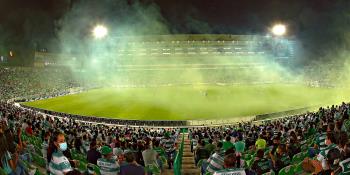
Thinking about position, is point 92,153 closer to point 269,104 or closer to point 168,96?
point 269,104

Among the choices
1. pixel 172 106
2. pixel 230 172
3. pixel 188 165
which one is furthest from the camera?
pixel 172 106

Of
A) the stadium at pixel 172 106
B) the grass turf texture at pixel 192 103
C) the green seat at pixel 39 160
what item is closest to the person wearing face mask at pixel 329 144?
the stadium at pixel 172 106

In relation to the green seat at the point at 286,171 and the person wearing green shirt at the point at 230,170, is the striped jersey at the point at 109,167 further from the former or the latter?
the green seat at the point at 286,171

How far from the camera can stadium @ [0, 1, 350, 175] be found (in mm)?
7344

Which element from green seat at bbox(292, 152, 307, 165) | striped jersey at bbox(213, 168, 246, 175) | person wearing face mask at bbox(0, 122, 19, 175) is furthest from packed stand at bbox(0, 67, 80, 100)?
striped jersey at bbox(213, 168, 246, 175)

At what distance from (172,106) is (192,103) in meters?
3.58

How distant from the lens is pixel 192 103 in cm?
4806

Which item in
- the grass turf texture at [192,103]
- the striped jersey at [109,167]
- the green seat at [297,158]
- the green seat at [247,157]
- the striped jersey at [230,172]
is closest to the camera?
the striped jersey at [230,172]

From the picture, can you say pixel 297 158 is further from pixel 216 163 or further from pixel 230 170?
pixel 230 170

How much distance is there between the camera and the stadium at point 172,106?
7.34 m

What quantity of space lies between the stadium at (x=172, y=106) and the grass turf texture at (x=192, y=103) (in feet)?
0.45

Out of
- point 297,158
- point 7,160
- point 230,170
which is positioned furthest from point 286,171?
point 7,160

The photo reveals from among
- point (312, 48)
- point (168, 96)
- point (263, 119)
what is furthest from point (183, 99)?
point (312, 48)

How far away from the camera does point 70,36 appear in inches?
3600
